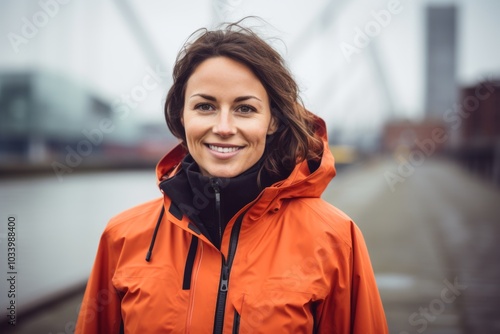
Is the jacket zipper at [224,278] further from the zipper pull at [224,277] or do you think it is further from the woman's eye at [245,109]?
the woman's eye at [245,109]

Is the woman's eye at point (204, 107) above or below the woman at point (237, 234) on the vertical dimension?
above

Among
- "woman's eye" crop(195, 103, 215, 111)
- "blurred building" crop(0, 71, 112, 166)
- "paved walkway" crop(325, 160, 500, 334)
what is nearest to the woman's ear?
"woman's eye" crop(195, 103, 215, 111)

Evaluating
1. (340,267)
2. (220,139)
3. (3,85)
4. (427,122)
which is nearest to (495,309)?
(340,267)

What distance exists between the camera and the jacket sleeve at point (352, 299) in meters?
1.69

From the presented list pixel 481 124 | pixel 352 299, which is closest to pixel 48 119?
pixel 481 124

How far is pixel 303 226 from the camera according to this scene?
1741mm

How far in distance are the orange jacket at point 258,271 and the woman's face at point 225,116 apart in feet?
0.58

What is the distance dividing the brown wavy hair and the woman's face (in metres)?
0.03

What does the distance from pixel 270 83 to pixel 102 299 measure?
100 cm

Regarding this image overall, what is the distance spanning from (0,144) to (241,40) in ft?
158

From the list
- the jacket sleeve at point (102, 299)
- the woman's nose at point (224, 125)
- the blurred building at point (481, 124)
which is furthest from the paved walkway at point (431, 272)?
the blurred building at point (481, 124)

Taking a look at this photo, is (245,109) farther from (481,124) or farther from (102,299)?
(481,124)

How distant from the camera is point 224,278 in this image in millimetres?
1648

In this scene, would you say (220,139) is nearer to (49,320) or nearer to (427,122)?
(49,320)
